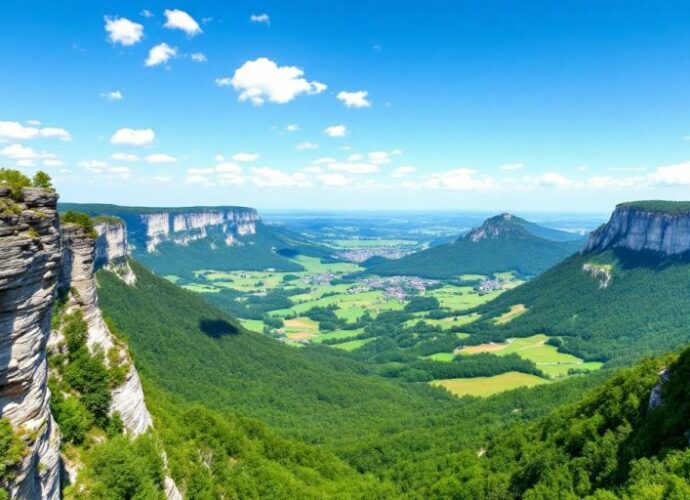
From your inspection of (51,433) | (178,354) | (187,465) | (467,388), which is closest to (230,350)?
(178,354)

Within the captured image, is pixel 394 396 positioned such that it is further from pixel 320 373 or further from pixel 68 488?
pixel 68 488

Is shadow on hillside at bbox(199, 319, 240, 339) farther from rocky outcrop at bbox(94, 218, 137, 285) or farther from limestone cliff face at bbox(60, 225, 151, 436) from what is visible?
limestone cliff face at bbox(60, 225, 151, 436)

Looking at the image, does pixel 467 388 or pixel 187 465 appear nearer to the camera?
pixel 187 465

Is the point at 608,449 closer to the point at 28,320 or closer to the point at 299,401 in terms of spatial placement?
the point at 28,320

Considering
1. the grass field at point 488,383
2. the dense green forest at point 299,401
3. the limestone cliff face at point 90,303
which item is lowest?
the grass field at point 488,383

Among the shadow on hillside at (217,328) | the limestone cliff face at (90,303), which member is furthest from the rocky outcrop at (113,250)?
the limestone cliff face at (90,303)

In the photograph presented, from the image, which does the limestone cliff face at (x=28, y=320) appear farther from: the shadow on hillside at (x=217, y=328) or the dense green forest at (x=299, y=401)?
the shadow on hillside at (x=217, y=328)
